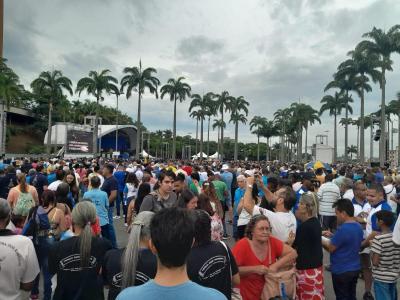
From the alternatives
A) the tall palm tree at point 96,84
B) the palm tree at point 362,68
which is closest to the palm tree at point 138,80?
the tall palm tree at point 96,84

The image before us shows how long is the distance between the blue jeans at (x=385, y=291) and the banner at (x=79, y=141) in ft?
164

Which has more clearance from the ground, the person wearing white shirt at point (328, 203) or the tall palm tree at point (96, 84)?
the tall palm tree at point (96, 84)

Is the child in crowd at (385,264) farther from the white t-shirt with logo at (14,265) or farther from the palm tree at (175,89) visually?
the palm tree at (175,89)

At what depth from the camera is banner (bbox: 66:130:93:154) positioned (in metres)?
51.2

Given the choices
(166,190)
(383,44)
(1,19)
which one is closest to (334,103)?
(383,44)

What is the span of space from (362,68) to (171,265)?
4890cm

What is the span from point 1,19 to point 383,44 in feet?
190

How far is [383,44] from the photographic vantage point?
1581 inches

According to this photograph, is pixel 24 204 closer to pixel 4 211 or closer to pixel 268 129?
pixel 4 211

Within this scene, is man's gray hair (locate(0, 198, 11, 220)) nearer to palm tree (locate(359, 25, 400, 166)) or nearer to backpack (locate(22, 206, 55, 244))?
backpack (locate(22, 206, 55, 244))

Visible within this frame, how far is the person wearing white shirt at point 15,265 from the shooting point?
322 cm

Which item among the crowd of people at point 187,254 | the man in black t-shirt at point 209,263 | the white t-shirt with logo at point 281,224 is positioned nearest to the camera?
the crowd of people at point 187,254

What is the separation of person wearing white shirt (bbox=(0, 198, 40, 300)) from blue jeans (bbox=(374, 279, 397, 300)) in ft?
12.6

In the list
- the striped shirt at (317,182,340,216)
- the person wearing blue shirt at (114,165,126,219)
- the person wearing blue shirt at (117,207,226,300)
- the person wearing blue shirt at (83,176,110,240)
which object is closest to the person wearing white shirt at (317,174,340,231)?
the striped shirt at (317,182,340,216)
